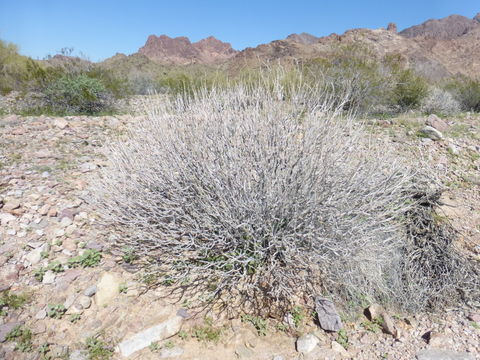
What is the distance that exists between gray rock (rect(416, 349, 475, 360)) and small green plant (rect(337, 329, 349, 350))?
42 cm

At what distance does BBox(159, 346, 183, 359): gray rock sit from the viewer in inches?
74.4

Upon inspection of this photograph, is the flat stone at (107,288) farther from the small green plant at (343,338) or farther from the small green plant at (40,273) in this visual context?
the small green plant at (343,338)

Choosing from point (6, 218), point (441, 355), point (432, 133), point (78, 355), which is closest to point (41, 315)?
point (78, 355)

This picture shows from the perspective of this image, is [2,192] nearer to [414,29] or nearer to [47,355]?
[47,355]

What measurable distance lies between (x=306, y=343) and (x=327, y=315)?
0.27 metres

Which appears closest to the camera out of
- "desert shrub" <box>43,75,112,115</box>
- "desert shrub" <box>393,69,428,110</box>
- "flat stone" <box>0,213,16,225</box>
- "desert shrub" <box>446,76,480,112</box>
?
"flat stone" <box>0,213,16,225</box>

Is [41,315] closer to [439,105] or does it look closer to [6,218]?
[6,218]

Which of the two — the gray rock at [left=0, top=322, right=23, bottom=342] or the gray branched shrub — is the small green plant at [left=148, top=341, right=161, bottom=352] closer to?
the gray branched shrub

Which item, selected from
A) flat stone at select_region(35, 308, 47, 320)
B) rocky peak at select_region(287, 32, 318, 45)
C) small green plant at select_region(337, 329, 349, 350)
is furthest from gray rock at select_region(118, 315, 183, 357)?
rocky peak at select_region(287, 32, 318, 45)

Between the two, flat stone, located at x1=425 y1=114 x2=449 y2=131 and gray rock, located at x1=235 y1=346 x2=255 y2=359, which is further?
flat stone, located at x1=425 y1=114 x2=449 y2=131

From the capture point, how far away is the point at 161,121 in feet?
9.78

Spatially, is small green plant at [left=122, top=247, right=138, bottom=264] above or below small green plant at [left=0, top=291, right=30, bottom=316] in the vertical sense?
above

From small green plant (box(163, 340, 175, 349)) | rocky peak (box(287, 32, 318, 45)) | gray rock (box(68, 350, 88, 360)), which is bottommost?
small green plant (box(163, 340, 175, 349))

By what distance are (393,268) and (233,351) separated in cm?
153
